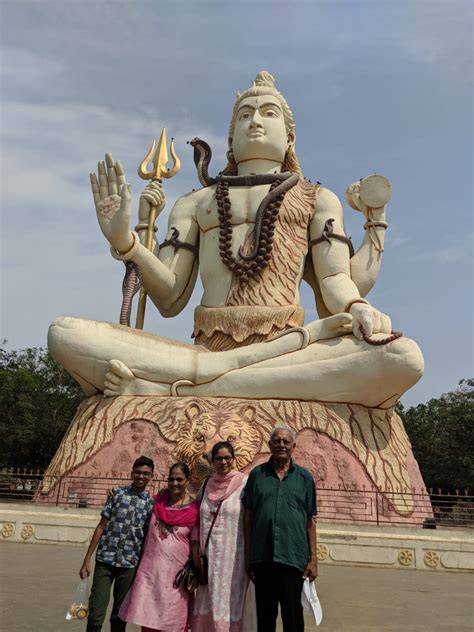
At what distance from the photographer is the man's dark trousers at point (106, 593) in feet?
9.16

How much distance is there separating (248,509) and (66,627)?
4.17 feet

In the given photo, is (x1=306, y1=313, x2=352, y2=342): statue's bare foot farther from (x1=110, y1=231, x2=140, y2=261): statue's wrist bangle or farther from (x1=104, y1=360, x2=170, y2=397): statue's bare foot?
(x1=110, y1=231, x2=140, y2=261): statue's wrist bangle

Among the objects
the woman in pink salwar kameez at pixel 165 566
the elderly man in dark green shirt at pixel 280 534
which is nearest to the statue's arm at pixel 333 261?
the elderly man in dark green shirt at pixel 280 534

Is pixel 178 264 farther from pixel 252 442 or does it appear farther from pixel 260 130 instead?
pixel 252 442

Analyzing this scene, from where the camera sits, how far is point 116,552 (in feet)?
9.32

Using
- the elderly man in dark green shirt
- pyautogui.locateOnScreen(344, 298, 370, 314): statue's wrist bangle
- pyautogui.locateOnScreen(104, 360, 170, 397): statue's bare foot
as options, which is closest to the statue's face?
pyautogui.locateOnScreen(344, 298, 370, 314): statue's wrist bangle

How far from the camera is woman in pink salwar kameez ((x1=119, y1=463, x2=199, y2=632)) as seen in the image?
2686 millimetres

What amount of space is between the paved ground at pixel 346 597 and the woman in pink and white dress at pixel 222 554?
0.86 meters

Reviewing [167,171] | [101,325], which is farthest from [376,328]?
[167,171]

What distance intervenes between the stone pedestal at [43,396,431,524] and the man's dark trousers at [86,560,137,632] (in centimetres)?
386

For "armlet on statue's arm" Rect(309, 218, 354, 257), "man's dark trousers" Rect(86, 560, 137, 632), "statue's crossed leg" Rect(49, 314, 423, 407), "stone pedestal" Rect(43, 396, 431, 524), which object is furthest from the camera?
"armlet on statue's arm" Rect(309, 218, 354, 257)

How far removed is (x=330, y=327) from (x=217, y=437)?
2.00m

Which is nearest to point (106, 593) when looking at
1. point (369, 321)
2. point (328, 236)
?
point (369, 321)

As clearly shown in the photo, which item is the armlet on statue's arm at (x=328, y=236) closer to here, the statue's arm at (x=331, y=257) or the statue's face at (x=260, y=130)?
the statue's arm at (x=331, y=257)
